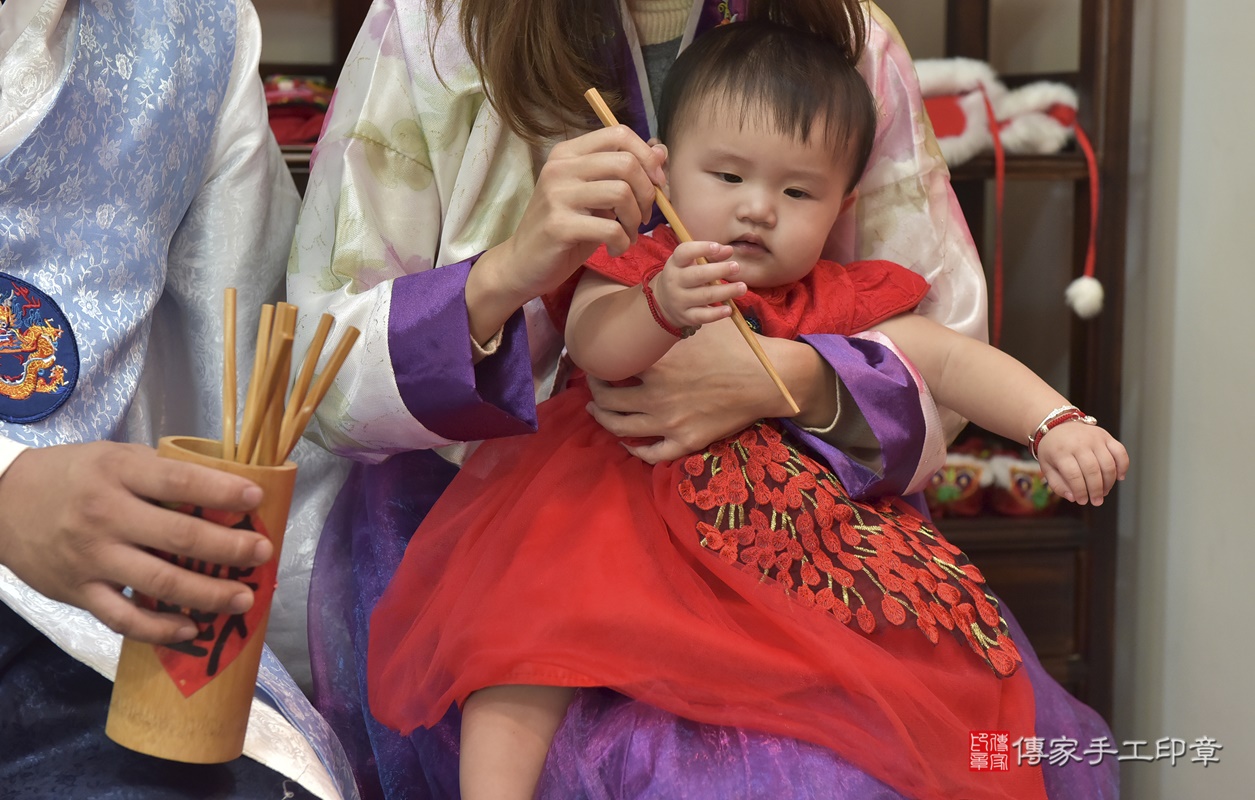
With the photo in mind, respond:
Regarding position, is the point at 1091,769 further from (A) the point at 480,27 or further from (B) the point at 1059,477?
(A) the point at 480,27

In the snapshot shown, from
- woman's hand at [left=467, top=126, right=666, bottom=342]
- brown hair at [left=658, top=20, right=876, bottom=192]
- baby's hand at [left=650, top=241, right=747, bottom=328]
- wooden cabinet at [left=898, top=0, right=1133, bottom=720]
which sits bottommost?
wooden cabinet at [left=898, top=0, right=1133, bottom=720]

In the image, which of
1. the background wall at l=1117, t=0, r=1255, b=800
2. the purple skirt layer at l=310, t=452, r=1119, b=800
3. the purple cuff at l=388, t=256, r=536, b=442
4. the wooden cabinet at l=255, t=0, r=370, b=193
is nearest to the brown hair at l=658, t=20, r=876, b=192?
the purple cuff at l=388, t=256, r=536, b=442

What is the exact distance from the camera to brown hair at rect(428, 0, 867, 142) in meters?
1.03

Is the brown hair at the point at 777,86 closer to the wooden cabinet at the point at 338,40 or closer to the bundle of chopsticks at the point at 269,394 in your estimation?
the bundle of chopsticks at the point at 269,394

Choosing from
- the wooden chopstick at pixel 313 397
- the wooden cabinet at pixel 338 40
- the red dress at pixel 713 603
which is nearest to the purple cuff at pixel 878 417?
the red dress at pixel 713 603

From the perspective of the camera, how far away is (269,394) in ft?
2.10

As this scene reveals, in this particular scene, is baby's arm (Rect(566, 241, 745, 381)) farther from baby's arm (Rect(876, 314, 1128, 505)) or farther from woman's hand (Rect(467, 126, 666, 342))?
baby's arm (Rect(876, 314, 1128, 505))

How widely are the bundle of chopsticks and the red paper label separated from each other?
4 centimetres

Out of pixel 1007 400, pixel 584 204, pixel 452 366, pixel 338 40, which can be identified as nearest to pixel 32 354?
pixel 452 366

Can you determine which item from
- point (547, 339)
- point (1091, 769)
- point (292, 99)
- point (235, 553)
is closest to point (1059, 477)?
point (1091, 769)

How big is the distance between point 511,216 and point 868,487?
40 centimetres

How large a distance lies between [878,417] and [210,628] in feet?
1.85

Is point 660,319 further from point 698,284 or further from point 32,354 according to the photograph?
point 32,354

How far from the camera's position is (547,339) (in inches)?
44.8
